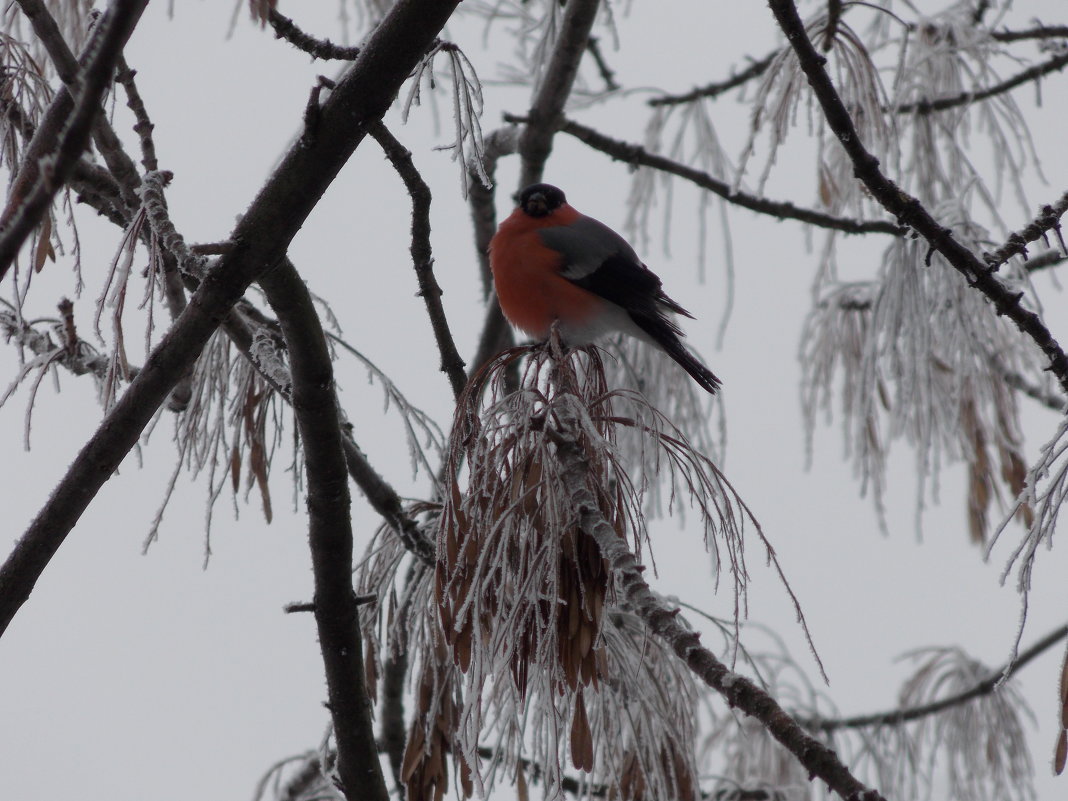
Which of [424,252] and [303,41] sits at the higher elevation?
[303,41]

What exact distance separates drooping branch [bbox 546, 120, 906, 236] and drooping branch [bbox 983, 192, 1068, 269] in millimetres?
1177

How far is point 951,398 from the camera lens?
2.89 m

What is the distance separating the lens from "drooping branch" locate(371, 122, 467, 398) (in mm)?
1386

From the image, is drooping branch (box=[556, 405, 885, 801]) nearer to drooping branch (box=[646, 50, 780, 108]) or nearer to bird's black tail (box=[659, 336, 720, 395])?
bird's black tail (box=[659, 336, 720, 395])

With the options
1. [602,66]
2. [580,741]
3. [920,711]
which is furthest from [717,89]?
[580,741]

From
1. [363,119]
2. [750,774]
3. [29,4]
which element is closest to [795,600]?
[363,119]

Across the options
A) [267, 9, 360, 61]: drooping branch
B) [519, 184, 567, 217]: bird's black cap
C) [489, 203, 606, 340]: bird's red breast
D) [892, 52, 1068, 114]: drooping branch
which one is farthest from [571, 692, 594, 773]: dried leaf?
[892, 52, 1068, 114]: drooping branch

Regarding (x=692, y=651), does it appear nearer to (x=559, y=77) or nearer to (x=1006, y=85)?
(x=559, y=77)

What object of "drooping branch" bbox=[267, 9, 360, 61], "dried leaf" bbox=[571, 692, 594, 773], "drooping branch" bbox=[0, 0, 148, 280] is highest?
"drooping branch" bbox=[267, 9, 360, 61]

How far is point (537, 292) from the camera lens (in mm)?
2787

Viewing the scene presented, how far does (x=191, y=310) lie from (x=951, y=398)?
222cm

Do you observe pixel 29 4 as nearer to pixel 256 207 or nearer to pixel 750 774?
pixel 256 207

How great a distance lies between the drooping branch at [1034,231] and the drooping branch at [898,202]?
1.0 inches

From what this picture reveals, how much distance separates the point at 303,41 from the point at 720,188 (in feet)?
5.49
